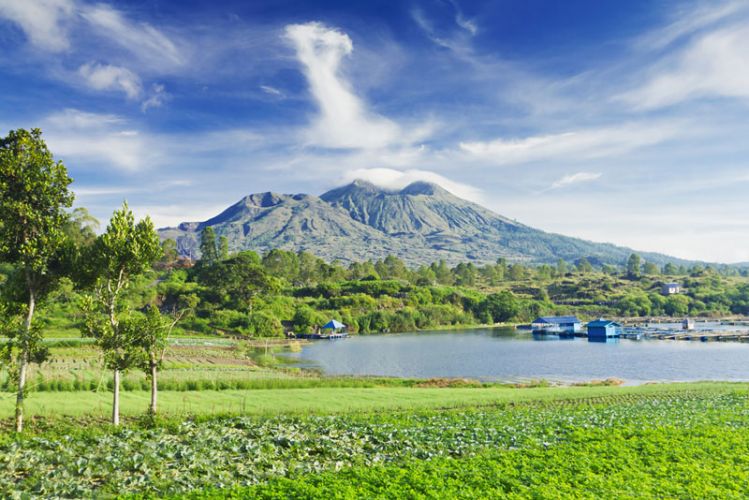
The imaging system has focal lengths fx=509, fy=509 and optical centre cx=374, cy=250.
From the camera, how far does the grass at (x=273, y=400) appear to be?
71.8ft

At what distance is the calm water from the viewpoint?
51.3 meters

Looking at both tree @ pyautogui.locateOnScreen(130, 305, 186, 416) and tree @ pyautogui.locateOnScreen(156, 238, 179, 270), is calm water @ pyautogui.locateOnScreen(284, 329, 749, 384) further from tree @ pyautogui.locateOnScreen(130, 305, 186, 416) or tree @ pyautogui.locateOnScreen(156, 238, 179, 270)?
tree @ pyautogui.locateOnScreen(156, 238, 179, 270)

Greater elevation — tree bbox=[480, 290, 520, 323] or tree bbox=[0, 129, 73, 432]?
tree bbox=[0, 129, 73, 432]

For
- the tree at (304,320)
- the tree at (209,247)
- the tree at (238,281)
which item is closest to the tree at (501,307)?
the tree at (304,320)

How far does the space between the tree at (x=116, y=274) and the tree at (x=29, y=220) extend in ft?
4.27

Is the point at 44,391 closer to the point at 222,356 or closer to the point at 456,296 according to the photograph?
the point at 222,356

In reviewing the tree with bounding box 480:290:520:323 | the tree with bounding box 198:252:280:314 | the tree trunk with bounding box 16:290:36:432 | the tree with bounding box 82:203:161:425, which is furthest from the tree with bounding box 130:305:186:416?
the tree with bounding box 480:290:520:323

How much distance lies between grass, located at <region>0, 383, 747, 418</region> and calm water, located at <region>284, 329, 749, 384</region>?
60.6 ft

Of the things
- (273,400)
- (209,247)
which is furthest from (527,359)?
(209,247)

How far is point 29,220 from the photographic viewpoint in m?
16.4

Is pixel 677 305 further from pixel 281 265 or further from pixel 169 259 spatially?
pixel 169 259

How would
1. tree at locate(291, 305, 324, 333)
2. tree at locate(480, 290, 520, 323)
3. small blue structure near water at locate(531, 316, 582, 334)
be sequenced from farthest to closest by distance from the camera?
tree at locate(480, 290, 520, 323)
small blue structure near water at locate(531, 316, 582, 334)
tree at locate(291, 305, 324, 333)

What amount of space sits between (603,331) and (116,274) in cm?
9649

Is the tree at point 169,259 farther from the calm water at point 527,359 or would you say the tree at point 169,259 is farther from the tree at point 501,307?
the tree at point 501,307
